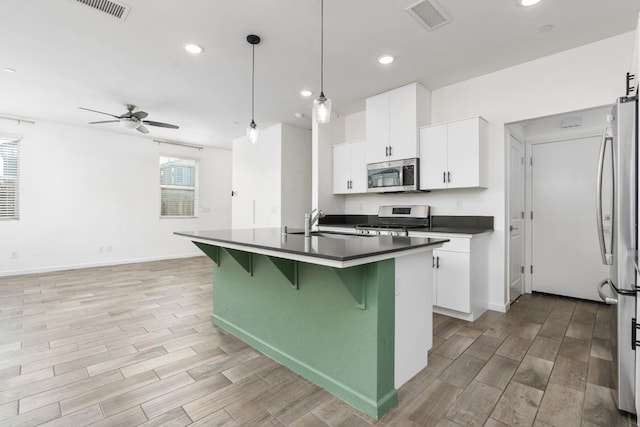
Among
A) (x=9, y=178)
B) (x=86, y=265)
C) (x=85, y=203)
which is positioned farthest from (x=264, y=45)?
(x=86, y=265)

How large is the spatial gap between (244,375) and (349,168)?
10.6 ft

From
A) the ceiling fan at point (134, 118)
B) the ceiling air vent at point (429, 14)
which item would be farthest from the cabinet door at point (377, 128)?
the ceiling fan at point (134, 118)

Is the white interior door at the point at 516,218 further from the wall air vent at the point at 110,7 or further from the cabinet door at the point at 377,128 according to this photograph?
the wall air vent at the point at 110,7

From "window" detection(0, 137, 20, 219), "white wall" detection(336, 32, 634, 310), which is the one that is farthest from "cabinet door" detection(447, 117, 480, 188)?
"window" detection(0, 137, 20, 219)

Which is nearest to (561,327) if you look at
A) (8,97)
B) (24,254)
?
(8,97)

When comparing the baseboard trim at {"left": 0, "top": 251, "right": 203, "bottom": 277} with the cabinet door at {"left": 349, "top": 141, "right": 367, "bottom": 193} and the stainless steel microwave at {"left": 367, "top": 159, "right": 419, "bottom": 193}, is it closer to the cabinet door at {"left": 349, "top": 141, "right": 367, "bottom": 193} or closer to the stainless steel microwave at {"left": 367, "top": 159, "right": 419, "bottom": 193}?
the cabinet door at {"left": 349, "top": 141, "right": 367, "bottom": 193}

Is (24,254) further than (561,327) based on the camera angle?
Yes

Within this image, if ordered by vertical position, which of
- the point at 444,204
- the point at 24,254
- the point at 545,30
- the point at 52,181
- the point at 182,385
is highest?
the point at 545,30

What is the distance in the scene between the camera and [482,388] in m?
1.91

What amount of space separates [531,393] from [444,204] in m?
2.39

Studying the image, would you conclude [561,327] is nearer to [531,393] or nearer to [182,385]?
[531,393]

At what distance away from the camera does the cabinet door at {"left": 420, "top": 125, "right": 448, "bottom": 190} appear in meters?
3.55

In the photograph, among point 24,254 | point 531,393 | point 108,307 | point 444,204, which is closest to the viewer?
point 531,393

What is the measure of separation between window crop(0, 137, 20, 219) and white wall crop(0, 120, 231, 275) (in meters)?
0.09
